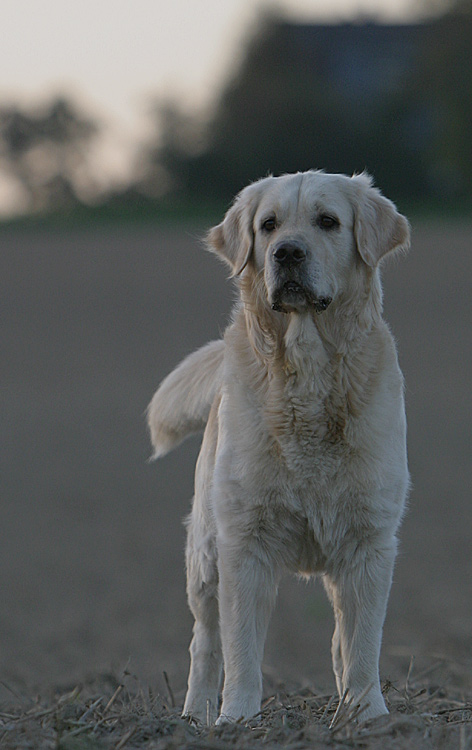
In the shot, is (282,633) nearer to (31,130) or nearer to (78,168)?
(78,168)

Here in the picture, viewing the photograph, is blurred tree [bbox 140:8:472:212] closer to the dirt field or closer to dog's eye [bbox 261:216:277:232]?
the dirt field

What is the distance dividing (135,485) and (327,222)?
29.9 ft

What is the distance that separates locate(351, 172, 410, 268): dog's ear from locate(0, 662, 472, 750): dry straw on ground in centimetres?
181

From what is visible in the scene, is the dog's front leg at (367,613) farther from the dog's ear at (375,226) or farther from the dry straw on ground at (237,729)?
the dog's ear at (375,226)

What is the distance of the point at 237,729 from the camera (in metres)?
4.11

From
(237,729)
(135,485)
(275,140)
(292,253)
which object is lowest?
(135,485)

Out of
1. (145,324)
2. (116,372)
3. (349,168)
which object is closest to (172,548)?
(116,372)

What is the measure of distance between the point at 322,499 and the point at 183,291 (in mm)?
22912

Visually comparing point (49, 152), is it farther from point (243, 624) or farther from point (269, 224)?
point (243, 624)

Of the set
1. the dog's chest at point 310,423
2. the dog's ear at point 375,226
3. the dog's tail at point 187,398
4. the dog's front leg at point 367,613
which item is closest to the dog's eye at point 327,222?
the dog's ear at point 375,226

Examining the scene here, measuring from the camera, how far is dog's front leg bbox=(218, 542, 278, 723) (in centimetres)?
453

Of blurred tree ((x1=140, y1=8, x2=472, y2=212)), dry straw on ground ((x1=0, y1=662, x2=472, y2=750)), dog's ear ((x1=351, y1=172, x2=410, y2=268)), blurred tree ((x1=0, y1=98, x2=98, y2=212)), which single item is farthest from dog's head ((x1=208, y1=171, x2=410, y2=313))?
blurred tree ((x1=0, y1=98, x2=98, y2=212))

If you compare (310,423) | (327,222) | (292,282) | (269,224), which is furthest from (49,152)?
(310,423)

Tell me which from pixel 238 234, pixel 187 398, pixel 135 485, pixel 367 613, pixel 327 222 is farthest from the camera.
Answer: pixel 135 485
